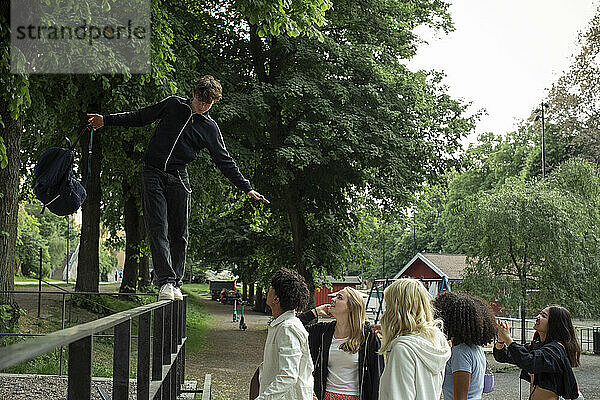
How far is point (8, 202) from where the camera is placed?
10.7 meters

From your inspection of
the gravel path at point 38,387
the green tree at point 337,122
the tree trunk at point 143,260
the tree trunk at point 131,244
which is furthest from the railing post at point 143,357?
the tree trunk at point 143,260

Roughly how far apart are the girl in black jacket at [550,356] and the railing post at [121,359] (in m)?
3.59

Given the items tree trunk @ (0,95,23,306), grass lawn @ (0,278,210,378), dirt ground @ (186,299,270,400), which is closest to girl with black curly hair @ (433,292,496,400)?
grass lawn @ (0,278,210,378)

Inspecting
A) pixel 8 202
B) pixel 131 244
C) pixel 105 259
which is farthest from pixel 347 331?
pixel 105 259

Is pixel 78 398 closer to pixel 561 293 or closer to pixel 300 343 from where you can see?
pixel 300 343

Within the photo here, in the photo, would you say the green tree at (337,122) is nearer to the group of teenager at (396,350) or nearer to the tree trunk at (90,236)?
the tree trunk at (90,236)

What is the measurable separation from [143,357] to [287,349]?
3.68ft

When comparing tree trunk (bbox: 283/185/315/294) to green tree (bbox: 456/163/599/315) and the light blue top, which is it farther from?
the light blue top

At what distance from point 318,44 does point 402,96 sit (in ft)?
9.43

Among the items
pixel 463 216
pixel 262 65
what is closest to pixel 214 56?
pixel 262 65

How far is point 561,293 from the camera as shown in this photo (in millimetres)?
26156

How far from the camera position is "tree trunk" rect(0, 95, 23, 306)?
10.5m

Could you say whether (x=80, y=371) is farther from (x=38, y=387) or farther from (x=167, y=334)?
(x=38, y=387)

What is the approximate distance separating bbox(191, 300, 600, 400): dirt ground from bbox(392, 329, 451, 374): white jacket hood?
12.8 meters
